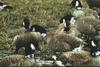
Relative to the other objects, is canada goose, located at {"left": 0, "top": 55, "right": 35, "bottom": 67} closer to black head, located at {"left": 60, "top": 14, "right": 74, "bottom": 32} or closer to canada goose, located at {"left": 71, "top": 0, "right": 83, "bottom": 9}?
black head, located at {"left": 60, "top": 14, "right": 74, "bottom": 32}

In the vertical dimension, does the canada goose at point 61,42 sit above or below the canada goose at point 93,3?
below

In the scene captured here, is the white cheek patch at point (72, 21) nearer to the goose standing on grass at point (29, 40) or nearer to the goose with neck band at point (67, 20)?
the goose with neck band at point (67, 20)

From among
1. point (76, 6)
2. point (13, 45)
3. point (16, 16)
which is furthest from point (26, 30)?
point (76, 6)

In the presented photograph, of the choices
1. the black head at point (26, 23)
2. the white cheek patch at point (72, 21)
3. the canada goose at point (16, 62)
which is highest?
the black head at point (26, 23)

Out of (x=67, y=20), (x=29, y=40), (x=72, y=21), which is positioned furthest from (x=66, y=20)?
(x=29, y=40)

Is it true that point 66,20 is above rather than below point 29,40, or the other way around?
above

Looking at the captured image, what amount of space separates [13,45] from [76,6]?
4319mm

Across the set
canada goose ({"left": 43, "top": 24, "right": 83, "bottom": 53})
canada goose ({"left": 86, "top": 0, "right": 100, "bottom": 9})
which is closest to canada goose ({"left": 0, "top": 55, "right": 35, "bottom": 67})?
canada goose ({"left": 43, "top": 24, "right": 83, "bottom": 53})

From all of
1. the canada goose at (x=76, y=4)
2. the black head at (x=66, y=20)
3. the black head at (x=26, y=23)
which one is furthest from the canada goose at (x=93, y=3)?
the black head at (x=26, y=23)

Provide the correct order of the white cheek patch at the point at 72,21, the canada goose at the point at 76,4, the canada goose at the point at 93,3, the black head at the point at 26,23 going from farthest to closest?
the canada goose at the point at 93,3 < the canada goose at the point at 76,4 < the white cheek patch at the point at 72,21 < the black head at the point at 26,23

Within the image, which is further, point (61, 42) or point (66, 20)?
point (66, 20)

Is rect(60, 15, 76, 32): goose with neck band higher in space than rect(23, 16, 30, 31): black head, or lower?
lower

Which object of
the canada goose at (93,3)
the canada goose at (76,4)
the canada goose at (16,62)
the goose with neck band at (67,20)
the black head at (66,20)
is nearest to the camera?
the canada goose at (16,62)

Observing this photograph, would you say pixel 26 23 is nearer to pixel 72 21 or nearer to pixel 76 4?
pixel 72 21
